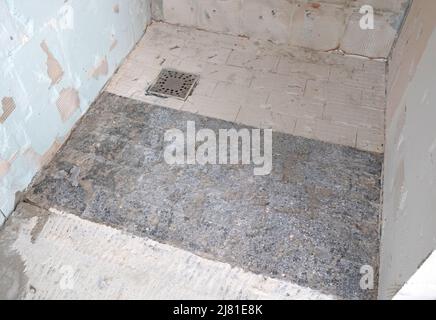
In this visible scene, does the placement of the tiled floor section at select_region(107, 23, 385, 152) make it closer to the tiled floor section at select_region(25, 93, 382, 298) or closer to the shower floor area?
the shower floor area

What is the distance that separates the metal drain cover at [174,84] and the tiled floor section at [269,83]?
45mm

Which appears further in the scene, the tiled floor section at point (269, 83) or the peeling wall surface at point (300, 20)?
the peeling wall surface at point (300, 20)

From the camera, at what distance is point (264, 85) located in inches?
99.0

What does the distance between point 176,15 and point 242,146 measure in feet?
4.65

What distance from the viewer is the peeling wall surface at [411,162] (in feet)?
4.17

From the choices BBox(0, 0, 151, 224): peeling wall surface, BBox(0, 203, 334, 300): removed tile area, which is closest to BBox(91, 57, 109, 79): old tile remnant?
BBox(0, 0, 151, 224): peeling wall surface

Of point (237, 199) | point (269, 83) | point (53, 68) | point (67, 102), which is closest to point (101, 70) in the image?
point (67, 102)

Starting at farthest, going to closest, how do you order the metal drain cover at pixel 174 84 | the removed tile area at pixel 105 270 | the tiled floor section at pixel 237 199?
the metal drain cover at pixel 174 84, the tiled floor section at pixel 237 199, the removed tile area at pixel 105 270

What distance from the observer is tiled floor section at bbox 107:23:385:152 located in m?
2.29

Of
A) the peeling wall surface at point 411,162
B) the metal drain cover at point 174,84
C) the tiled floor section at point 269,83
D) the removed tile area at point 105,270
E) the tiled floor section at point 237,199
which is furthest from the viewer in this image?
the metal drain cover at point 174,84

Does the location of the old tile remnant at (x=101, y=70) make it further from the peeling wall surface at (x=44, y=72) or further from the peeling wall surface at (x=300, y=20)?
the peeling wall surface at (x=300, y=20)

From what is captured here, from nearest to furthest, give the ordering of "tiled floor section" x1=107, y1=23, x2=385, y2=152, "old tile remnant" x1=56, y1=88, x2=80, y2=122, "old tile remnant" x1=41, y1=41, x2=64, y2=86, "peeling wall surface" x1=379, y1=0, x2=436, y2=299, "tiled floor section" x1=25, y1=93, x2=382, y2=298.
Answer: "peeling wall surface" x1=379, y1=0, x2=436, y2=299 → "tiled floor section" x1=25, y1=93, x2=382, y2=298 → "old tile remnant" x1=41, y1=41, x2=64, y2=86 → "old tile remnant" x1=56, y1=88, x2=80, y2=122 → "tiled floor section" x1=107, y1=23, x2=385, y2=152

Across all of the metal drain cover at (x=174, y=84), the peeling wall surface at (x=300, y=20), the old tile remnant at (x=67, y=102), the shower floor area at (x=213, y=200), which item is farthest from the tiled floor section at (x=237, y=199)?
the peeling wall surface at (x=300, y=20)

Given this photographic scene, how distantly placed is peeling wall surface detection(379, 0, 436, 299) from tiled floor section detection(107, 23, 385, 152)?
0.27 meters
